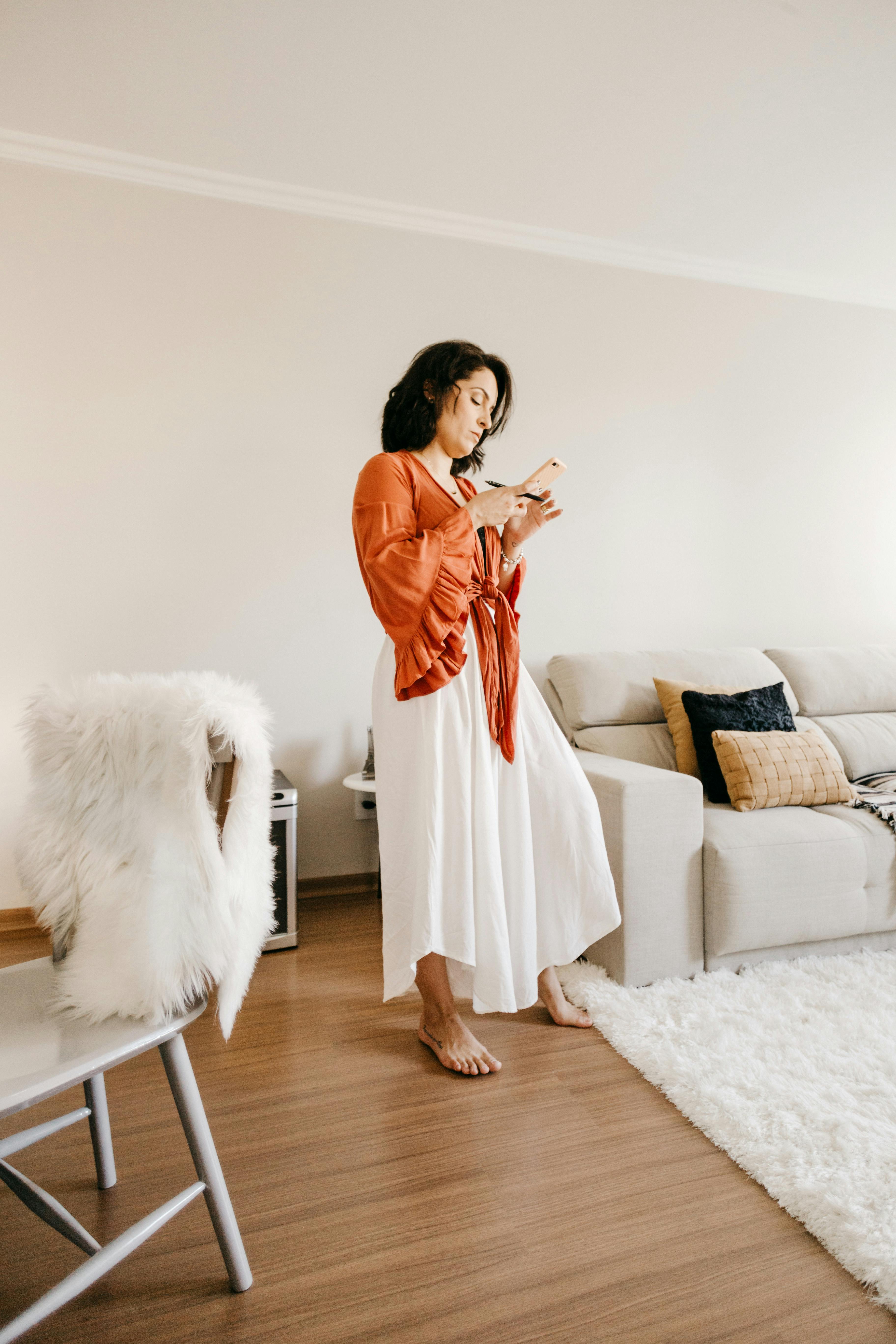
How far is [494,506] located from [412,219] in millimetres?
1895

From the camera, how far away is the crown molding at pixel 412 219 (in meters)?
2.55

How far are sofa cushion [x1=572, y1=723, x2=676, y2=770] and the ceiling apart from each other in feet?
6.43

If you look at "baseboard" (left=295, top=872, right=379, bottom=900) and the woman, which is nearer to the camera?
the woman

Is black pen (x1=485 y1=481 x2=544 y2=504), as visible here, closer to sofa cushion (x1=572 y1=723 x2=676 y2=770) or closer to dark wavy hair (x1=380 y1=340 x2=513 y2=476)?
dark wavy hair (x1=380 y1=340 x2=513 y2=476)

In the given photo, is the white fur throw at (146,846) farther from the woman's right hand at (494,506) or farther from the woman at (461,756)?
the woman's right hand at (494,506)

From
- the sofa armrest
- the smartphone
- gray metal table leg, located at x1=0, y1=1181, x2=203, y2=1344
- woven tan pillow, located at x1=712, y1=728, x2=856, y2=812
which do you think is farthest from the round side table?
gray metal table leg, located at x1=0, y1=1181, x2=203, y2=1344

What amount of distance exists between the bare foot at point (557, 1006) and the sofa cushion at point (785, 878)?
442mm

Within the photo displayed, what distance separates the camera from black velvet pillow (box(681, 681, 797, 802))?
7.67 ft

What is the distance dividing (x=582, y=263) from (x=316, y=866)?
2.66 meters

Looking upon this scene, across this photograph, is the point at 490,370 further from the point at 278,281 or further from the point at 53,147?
the point at 53,147

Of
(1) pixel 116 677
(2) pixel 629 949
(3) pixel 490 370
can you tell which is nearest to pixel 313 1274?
(1) pixel 116 677

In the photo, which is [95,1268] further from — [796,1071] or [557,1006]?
[796,1071]

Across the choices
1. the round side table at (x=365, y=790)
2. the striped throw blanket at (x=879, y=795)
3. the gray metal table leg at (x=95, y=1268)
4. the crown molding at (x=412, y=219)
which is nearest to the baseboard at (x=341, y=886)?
the round side table at (x=365, y=790)

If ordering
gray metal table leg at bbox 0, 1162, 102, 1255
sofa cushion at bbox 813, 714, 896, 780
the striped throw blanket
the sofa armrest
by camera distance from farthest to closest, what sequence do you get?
sofa cushion at bbox 813, 714, 896, 780 → the striped throw blanket → the sofa armrest → gray metal table leg at bbox 0, 1162, 102, 1255
